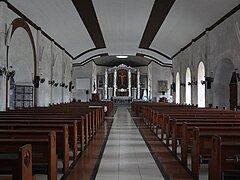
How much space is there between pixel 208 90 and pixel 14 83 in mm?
9094

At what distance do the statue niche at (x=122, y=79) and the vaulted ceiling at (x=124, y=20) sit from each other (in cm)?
1199

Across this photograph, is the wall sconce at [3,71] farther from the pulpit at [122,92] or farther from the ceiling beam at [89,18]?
the pulpit at [122,92]

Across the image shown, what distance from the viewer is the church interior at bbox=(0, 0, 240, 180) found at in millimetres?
5047

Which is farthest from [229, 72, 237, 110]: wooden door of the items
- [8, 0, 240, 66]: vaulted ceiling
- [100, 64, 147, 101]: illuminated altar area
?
[100, 64, 147, 101]: illuminated altar area

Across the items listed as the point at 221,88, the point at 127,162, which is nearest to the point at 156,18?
the point at 221,88

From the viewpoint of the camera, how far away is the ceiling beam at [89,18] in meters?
15.0

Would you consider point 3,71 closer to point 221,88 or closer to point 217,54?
point 217,54

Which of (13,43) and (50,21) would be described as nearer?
(13,43)

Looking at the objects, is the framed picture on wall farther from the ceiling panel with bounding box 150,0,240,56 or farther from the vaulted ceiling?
the ceiling panel with bounding box 150,0,240,56

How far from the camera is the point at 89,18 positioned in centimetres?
1767

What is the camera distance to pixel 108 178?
507 centimetres

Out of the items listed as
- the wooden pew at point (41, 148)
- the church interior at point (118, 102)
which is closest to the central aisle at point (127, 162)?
the church interior at point (118, 102)

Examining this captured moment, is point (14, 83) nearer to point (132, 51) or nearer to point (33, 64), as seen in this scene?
point (33, 64)

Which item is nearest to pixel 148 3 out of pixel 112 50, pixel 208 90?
pixel 208 90
